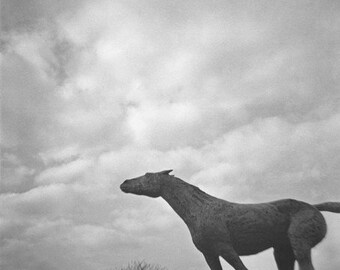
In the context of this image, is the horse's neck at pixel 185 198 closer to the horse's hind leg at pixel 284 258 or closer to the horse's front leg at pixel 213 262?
the horse's front leg at pixel 213 262

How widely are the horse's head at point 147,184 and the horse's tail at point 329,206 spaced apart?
3049 millimetres

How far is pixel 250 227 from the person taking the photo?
265 inches

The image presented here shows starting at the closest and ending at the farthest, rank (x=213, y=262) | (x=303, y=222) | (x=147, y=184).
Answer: (x=303, y=222) → (x=213, y=262) → (x=147, y=184)

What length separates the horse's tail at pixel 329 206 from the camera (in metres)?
7.21

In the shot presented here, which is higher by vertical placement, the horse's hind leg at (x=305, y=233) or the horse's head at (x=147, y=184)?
the horse's head at (x=147, y=184)

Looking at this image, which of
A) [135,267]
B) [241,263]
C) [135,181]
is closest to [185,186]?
[135,181]

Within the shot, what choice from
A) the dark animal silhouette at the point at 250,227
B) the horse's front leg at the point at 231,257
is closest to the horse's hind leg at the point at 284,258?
the dark animal silhouette at the point at 250,227

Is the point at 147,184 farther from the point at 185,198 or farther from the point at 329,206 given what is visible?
the point at 329,206

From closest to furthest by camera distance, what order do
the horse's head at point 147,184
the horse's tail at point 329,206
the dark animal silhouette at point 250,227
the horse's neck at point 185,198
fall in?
the dark animal silhouette at point 250,227 → the horse's neck at point 185,198 → the horse's tail at point 329,206 → the horse's head at point 147,184

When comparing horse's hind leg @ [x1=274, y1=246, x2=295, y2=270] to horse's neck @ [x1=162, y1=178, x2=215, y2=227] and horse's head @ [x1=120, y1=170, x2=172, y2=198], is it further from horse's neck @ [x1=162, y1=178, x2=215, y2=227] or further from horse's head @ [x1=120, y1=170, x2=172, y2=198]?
horse's head @ [x1=120, y1=170, x2=172, y2=198]

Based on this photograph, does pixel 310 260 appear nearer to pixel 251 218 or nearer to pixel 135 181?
pixel 251 218

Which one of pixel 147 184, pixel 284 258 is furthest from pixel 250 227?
pixel 147 184

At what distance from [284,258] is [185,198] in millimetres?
2230

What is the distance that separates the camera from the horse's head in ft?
24.5
